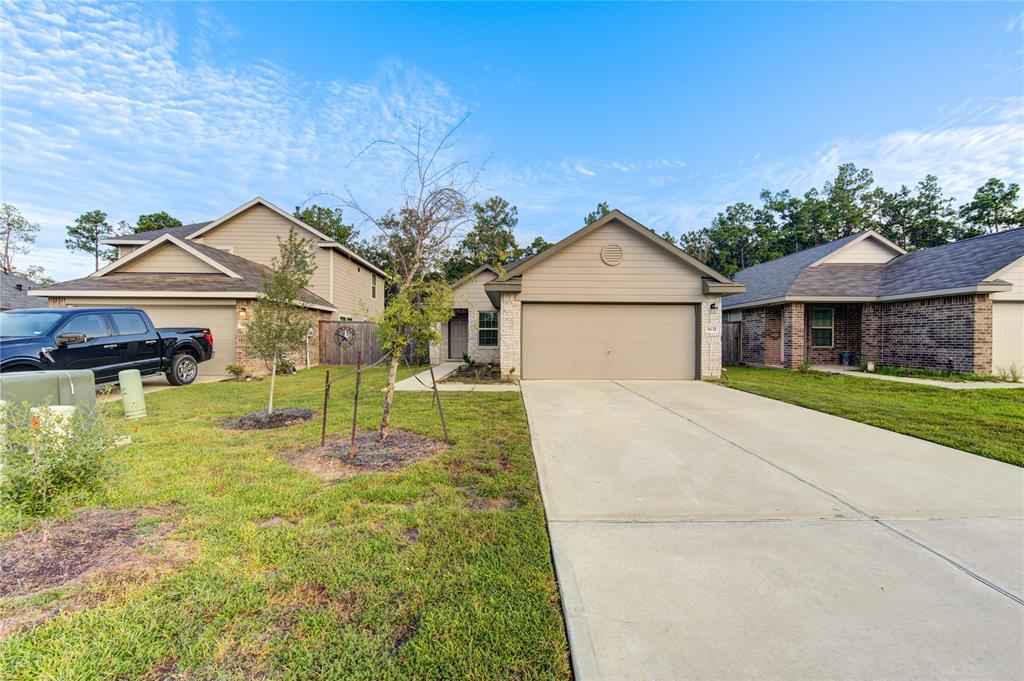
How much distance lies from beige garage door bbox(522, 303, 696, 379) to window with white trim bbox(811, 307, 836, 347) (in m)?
7.41

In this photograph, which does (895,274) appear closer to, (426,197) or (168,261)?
(426,197)

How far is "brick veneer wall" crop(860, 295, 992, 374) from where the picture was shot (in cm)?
1166

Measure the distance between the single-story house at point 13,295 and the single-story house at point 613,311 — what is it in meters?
22.0

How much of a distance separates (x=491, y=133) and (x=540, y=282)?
4.45 metres

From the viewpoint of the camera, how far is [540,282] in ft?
38.6

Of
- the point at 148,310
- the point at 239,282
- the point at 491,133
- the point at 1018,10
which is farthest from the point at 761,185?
the point at 148,310

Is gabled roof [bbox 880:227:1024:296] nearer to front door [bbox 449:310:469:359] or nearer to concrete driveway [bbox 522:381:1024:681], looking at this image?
concrete driveway [bbox 522:381:1024:681]

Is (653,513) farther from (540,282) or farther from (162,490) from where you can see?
(540,282)

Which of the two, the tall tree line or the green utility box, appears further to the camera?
the tall tree line

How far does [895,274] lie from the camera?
49.4ft

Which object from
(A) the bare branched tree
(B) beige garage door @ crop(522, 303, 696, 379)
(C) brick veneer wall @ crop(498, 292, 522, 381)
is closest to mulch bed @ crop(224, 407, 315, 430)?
(A) the bare branched tree

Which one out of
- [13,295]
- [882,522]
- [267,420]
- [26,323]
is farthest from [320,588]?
[13,295]

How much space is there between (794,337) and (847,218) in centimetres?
2795

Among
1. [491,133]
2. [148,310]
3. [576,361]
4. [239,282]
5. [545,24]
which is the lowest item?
[576,361]
